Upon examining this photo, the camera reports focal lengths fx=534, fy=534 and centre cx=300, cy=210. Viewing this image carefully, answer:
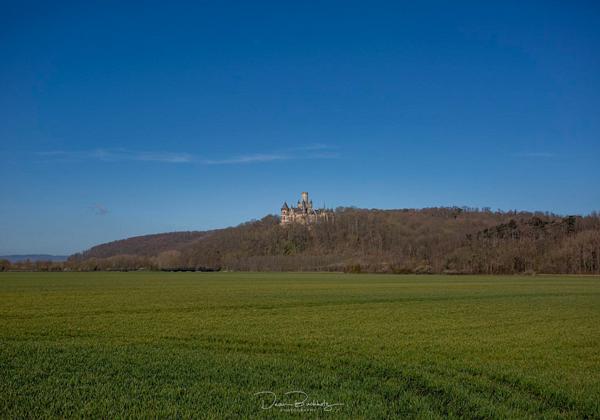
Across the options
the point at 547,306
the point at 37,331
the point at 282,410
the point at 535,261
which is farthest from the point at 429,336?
the point at 535,261

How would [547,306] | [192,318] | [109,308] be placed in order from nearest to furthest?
[192,318], [109,308], [547,306]

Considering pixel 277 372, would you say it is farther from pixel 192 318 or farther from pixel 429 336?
pixel 192 318

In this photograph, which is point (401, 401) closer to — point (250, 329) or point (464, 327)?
point (250, 329)

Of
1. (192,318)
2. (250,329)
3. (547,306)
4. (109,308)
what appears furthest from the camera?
(547,306)

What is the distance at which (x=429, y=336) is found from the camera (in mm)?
25000

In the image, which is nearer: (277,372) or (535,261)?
(277,372)

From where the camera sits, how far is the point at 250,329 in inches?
1070

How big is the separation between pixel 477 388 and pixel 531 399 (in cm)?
142
